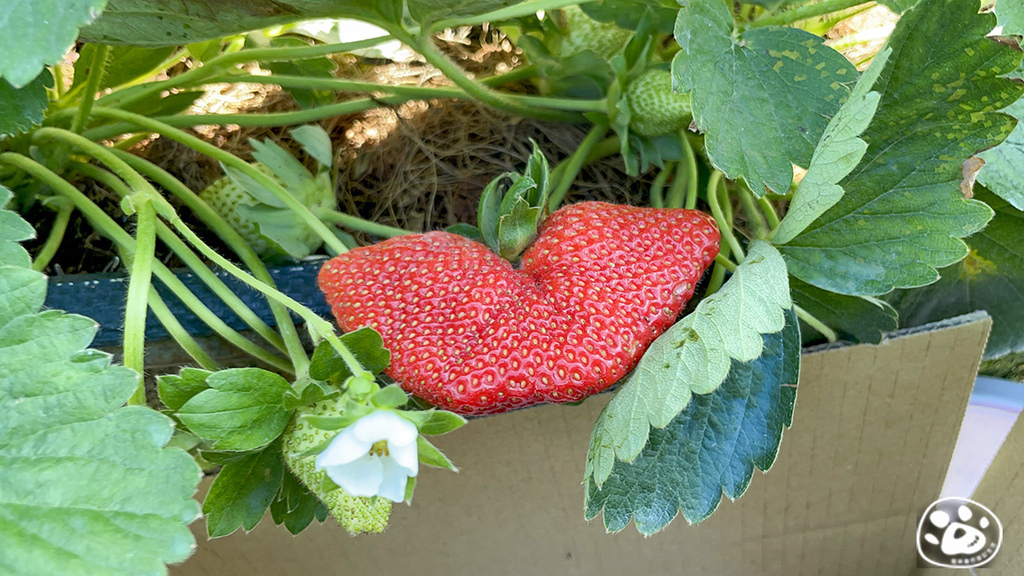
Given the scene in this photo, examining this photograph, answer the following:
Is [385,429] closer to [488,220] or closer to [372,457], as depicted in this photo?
[372,457]

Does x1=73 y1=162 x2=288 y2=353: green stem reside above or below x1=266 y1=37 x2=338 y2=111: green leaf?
below

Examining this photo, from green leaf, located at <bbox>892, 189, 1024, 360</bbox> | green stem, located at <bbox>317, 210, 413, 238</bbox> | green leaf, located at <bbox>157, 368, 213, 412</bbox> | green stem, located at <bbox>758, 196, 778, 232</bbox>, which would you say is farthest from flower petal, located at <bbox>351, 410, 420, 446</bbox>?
green leaf, located at <bbox>892, 189, 1024, 360</bbox>

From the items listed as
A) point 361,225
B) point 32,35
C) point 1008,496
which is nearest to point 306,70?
point 361,225

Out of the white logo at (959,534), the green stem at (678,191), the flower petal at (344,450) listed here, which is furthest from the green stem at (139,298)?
the white logo at (959,534)

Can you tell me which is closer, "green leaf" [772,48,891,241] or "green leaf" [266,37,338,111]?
"green leaf" [772,48,891,241]

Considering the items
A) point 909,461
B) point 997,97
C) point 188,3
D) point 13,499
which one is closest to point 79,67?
point 188,3

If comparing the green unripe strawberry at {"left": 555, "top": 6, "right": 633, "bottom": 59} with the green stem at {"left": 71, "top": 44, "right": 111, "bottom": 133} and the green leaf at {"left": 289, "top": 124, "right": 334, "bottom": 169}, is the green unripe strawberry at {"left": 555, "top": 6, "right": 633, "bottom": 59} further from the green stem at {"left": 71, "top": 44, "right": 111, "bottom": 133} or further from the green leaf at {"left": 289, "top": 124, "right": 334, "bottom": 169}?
the green stem at {"left": 71, "top": 44, "right": 111, "bottom": 133}
